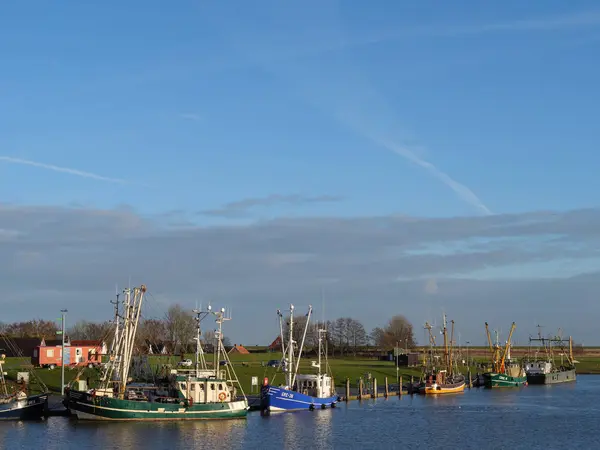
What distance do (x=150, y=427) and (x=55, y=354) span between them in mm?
57184

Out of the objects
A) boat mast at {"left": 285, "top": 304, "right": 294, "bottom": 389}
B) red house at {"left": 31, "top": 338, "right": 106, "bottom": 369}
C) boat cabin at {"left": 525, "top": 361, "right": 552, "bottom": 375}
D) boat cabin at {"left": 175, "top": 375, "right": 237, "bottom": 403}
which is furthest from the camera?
boat cabin at {"left": 525, "top": 361, "right": 552, "bottom": 375}

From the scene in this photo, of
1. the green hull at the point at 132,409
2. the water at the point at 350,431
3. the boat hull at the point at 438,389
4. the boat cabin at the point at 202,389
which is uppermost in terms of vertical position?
the boat cabin at the point at 202,389

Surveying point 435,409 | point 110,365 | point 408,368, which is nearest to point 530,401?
point 435,409

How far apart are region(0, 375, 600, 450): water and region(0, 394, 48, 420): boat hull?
199 cm

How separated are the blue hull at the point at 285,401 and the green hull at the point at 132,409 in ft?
23.9

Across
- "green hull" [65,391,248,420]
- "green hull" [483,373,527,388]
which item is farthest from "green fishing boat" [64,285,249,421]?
"green hull" [483,373,527,388]

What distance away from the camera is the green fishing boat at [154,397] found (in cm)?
8388

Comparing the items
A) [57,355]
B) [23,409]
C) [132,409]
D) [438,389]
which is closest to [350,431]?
[132,409]

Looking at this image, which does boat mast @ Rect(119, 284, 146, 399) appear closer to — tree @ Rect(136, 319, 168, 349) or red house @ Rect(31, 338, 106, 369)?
red house @ Rect(31, 338, 106, 369)

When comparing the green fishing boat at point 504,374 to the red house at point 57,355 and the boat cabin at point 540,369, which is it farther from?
the red house at point 57,355

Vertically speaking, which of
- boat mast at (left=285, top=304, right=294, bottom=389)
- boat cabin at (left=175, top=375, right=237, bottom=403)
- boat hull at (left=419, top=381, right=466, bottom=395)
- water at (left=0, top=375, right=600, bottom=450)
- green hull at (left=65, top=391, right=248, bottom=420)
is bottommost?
water at (left=0, top=375, right=600, bottom=450)

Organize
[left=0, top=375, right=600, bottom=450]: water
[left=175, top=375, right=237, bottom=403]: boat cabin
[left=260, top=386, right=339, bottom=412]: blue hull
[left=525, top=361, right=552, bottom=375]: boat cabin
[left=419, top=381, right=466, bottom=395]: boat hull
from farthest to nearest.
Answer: [left=525, top=361, right=552, bottom=375]: boat cabin < [left=419, top=381, right=466, bottom=395]: boat hull < [left=260, top=386, right=339, bottom=412]: blue hull < [left=175, top=375, right=237, bottom=403]: boat cabin < [left=0, top=375, right=600, bottom=450]: water

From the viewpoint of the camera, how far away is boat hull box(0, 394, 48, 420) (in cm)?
8462

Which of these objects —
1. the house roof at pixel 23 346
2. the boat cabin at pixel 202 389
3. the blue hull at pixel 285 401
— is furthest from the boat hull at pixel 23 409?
the house roof at pixel 23 346
